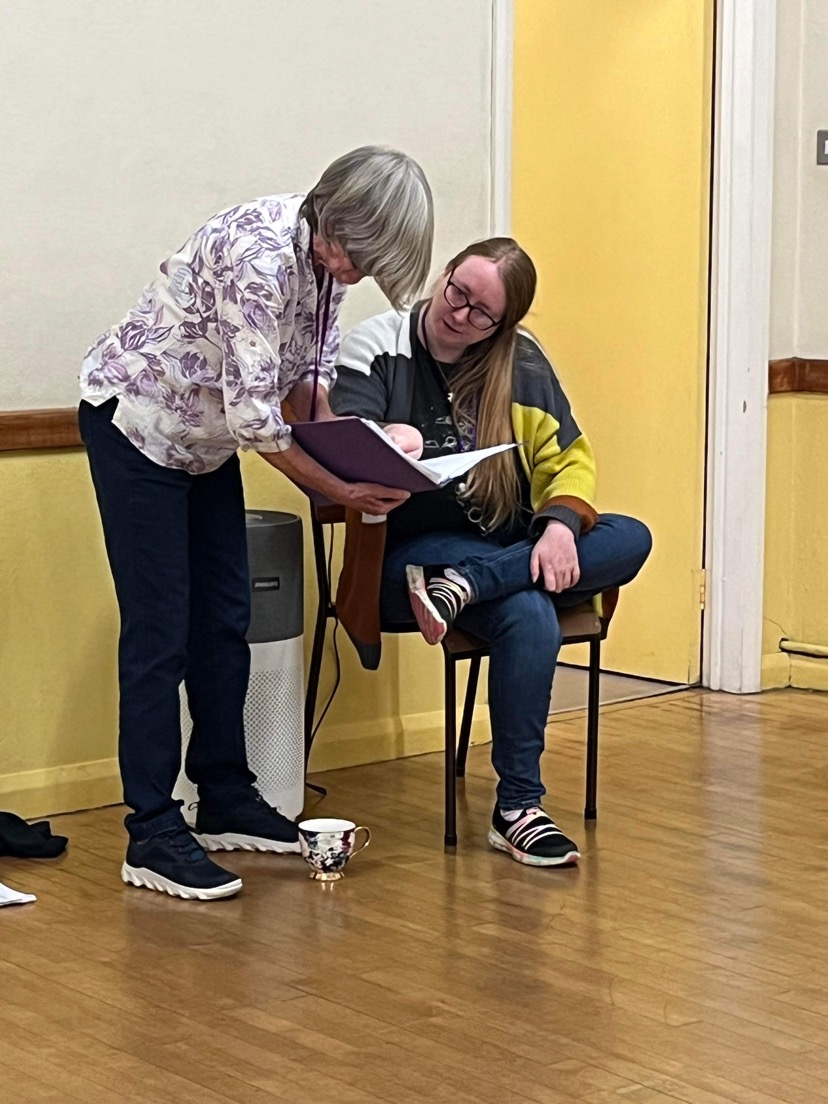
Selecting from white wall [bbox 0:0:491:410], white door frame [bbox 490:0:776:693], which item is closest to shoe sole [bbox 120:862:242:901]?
white wall [bbox 0:0:491:410]

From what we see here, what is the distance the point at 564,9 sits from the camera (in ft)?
15.1

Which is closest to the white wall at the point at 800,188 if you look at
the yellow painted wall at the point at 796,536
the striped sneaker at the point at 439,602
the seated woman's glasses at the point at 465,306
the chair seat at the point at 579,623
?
the yellow painted wall at the point at 796,536

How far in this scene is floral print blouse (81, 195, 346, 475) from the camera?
2639 mm

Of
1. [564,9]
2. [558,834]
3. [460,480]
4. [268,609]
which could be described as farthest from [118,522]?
[564,9]

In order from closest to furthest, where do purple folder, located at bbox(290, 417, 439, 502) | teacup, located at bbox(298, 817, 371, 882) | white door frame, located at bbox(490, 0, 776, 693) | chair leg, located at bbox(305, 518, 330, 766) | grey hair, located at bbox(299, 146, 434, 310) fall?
1. grey hair, located at bbox(299, 146, 434, 310)
2. purple folder, located at bbox(290, 417, 439, 502)
3. teacup, located at bbox(298, 817, 371, 882)
4. chair leg, located at bbox(305, 518, 330, 766)
5. white door frame, located at bbox(490, 0, 776, 693)

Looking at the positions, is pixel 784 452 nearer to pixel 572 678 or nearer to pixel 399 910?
pixel 572 678

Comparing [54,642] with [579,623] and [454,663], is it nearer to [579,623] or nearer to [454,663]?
[454,663]

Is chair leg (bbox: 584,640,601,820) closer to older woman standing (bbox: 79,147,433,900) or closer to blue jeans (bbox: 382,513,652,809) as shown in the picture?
blue jeans (bbox: 382,513,652,809)

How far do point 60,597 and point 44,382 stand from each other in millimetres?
397

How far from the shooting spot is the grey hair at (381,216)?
258 cm

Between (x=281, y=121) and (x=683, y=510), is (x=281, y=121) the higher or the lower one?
the higher one

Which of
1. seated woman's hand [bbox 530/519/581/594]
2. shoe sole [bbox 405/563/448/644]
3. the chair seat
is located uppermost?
seated woman's hand [bbox 530/519/581/594]

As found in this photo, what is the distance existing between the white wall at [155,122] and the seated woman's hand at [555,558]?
0.80 metres

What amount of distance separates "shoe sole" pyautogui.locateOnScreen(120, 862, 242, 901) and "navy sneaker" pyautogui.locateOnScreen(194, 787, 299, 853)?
193 millimetres
